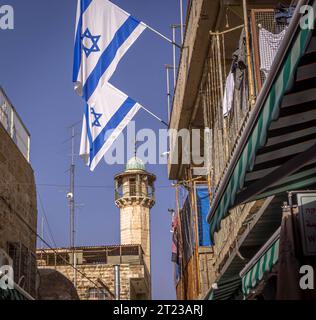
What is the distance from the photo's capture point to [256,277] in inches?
355

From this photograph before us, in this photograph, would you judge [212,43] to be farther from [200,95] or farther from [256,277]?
[256,277]

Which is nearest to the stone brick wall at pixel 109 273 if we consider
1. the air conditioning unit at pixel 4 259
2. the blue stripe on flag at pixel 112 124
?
the air conditioning unit at pixel 4 259

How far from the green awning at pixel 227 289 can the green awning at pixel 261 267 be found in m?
2.70

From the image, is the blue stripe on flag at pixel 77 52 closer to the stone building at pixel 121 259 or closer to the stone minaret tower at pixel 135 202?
the stone building at pixel 121 259

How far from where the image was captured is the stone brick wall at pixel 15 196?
50.9ft

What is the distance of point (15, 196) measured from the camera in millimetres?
16734

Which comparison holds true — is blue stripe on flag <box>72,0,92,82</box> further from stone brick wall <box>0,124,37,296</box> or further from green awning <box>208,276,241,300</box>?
green awning <box>208,276,241,300</box>

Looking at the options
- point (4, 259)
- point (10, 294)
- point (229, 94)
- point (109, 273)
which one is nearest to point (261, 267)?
point (10, 294)

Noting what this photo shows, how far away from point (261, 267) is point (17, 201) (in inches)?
370

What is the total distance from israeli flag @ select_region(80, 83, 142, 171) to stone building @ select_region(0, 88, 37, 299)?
7.42 feet

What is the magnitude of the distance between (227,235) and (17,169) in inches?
222

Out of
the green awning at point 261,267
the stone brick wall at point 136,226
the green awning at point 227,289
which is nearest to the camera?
the green awning at point 261,267

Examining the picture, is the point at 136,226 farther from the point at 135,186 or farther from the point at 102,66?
the point at 102,66

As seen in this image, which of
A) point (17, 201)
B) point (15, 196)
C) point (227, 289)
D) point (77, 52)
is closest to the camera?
point (227, 289)
